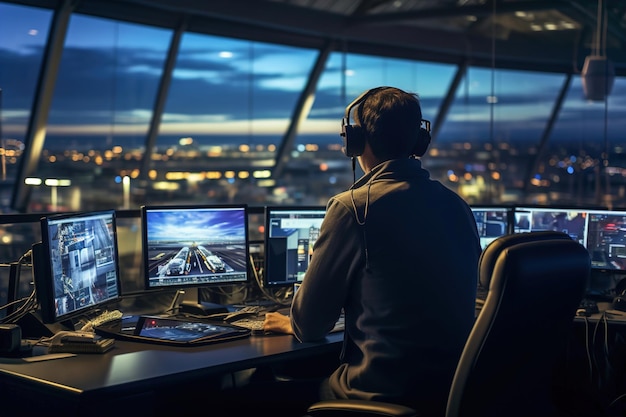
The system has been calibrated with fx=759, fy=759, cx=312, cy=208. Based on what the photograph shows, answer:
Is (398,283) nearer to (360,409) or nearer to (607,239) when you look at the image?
(360,409)

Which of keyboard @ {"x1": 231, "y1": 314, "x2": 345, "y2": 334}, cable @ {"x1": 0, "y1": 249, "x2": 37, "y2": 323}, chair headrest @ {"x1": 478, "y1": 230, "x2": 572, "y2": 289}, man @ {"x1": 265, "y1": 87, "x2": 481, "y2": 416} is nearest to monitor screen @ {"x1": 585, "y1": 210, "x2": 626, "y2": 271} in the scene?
keyboard @ {"x1": 231, "y1": 314, "x2": 345, "y2": 334}

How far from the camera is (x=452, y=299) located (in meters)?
2.12

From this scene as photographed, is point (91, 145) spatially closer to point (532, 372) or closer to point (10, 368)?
point (10, 368)

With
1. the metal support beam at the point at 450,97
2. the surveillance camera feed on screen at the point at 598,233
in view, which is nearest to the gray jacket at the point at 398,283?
the surveillance camera feed on screen at the point at 598,233

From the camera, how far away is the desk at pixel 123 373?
2154mm

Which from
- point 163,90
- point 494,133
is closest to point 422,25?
point 494,133

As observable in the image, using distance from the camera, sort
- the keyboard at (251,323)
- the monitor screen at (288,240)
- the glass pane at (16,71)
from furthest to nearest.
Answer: the glass pane at (16,71), the monitor screen at (288,240), the keyboard at (251,323)

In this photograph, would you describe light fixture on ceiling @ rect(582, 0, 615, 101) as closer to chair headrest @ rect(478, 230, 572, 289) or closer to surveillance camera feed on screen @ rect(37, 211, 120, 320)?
surveillance camera feed on screen @ rect(37, 211, 120, 320)

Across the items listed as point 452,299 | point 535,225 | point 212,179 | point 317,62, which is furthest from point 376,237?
point 317,62

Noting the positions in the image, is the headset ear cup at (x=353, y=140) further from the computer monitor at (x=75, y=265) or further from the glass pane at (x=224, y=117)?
the glass pane at (x=224, y=117)

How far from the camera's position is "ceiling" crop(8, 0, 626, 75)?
671 cm

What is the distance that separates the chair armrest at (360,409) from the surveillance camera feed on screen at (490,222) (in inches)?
83.1

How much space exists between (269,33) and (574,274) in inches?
261

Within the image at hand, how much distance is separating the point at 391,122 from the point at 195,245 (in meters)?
1.40
